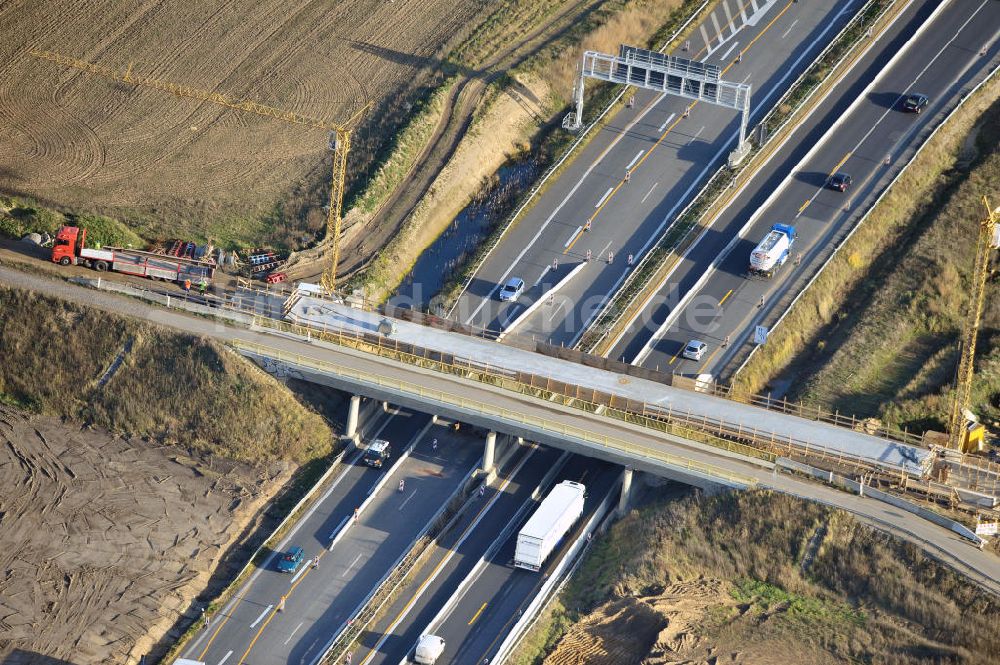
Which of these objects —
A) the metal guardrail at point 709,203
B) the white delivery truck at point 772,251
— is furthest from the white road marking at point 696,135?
the white delivery truck at point 772,251

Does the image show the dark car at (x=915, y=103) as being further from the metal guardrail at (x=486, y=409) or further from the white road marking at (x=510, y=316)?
the metal guardrail at (x=486, y=409)

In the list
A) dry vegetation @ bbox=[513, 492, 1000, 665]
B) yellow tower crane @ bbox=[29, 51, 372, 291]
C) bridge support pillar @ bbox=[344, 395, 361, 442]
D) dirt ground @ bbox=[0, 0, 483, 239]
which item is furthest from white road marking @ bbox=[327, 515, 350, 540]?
dirt ground @ bbox=[0, 0, 483, 239]

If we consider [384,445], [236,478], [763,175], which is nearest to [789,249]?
[763,175]

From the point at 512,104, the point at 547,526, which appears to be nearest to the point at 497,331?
the point at 547,526

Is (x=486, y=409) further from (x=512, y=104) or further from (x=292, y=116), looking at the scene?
(x=512, y=104)

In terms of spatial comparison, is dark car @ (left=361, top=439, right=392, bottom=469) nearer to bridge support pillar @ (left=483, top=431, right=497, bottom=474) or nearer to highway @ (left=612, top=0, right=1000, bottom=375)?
bridge support pillar @ (left=483, top=431, right=497, bottom=474)

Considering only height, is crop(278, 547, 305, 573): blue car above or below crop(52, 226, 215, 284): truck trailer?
Answer: below

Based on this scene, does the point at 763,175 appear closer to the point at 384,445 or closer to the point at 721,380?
the point at 721,380
